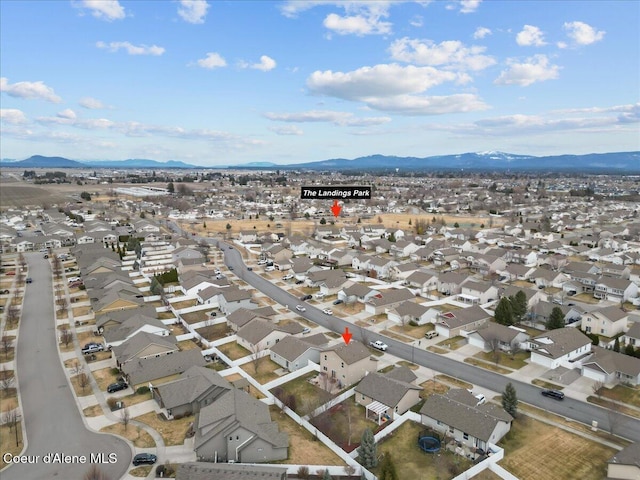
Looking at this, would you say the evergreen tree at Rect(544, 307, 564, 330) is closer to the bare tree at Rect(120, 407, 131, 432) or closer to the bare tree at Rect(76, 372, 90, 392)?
the bare tree at Rect(120, 407, 131, 432)

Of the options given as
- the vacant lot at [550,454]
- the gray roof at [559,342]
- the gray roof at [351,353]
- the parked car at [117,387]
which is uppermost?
the gray roof at [351,353]

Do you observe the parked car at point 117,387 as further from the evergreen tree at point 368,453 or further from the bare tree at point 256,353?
the evergreen tree at point 368,453

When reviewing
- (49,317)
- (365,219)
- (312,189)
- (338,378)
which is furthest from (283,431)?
(365,219)

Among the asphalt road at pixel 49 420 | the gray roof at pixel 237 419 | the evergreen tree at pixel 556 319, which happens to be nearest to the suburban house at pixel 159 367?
the asphalt road at pixel 49 420

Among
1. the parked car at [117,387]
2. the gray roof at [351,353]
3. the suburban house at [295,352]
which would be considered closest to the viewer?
the parked car at [117,387]

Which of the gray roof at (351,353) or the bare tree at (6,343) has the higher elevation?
the gray roof at (351,353)

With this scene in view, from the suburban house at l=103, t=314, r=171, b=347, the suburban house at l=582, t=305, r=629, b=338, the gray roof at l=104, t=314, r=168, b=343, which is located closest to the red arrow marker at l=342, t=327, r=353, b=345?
the suburban house at l=103, t=314, r=171, b=347
